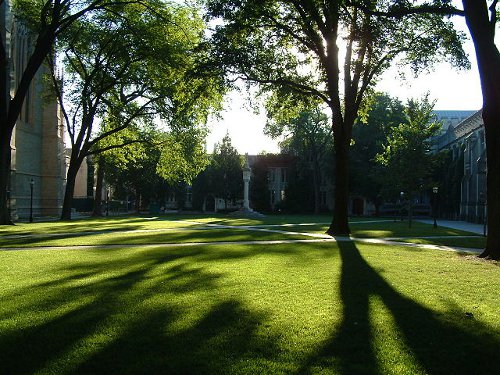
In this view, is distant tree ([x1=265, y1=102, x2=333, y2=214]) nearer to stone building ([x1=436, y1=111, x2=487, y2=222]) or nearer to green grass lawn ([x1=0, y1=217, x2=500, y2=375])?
stone building ([x1=436, y1=111, x2=487, y2=222])

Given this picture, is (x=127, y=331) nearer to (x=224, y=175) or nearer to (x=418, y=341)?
(x=418, y=341)

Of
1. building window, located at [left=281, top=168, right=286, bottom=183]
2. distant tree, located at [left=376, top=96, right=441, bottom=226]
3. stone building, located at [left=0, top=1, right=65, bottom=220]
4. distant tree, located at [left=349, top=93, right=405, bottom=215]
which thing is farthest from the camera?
building window, located at [left=281, top=168, right=286, bottom=183]

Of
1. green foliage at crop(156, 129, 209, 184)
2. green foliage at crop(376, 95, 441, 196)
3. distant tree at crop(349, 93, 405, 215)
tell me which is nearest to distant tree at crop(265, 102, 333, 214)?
distant tree at crop(349, 93, 405, 215)

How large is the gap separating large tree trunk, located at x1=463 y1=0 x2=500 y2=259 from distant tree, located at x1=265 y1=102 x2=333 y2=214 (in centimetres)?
4528

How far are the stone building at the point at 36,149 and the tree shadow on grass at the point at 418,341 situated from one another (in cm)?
→ 3800

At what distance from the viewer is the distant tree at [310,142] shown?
194 ft

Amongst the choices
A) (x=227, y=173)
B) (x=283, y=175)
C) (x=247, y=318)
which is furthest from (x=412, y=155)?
(x=283, y=175)

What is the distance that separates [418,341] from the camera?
475cm

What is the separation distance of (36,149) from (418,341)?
44534 millimetres

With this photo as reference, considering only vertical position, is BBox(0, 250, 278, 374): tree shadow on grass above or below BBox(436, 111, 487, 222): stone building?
below

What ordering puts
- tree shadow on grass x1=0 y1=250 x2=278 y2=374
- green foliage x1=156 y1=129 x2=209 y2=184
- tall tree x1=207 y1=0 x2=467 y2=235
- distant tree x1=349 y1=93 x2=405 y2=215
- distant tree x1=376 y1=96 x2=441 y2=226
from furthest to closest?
1. distant tree x1=349 y1=93 x2=405 y2=215
2. green foliage x1=156 y1=129 x2=209 y2=184
3. distant tree x1=376 y1=96 x2=441 y2=226
4. tall tree x1=207 y1=0 x2=467 y2=235
5. tree shadow on grass x1=0 y1=250 x2=278 y2=374

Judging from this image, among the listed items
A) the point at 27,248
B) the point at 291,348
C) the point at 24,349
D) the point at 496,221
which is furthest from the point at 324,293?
the point at 27,248

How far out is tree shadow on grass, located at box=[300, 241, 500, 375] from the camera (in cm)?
407

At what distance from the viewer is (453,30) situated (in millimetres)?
19656
